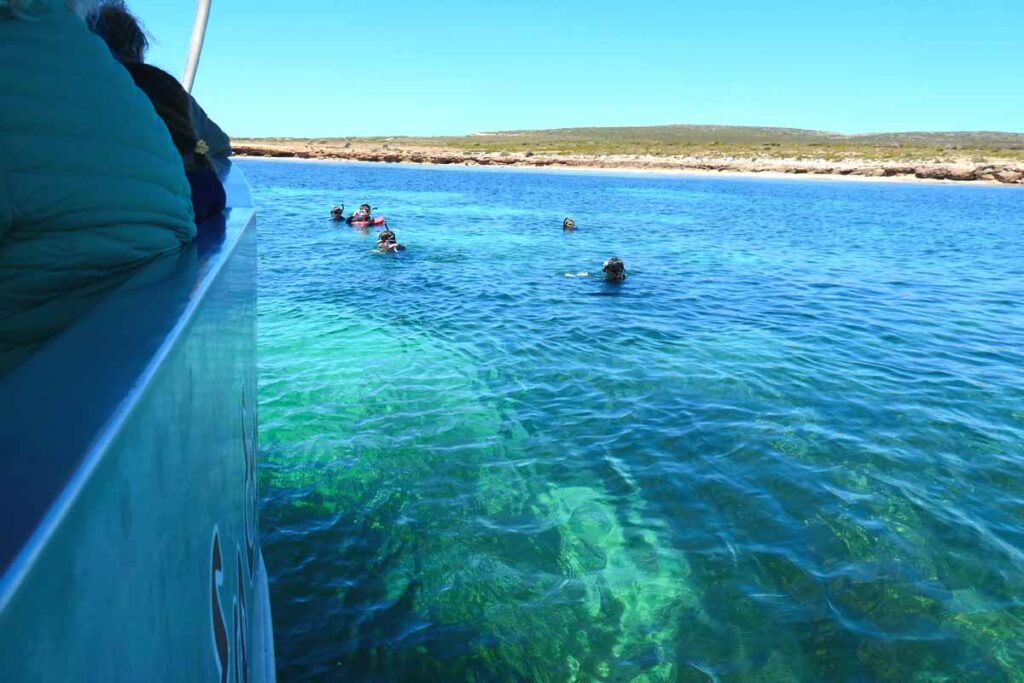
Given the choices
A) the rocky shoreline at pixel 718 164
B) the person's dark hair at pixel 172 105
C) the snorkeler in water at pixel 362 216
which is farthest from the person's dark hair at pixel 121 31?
the rocky shoreline at pixel 718 164

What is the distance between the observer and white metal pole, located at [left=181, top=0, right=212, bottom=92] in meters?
4.14

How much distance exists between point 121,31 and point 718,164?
9322 centimetres

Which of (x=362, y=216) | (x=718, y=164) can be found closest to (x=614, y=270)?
(x=362, y=216)

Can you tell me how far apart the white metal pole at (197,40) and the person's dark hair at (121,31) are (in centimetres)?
166

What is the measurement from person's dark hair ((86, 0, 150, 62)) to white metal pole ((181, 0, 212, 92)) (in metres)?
1.66

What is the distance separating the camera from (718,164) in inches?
3460

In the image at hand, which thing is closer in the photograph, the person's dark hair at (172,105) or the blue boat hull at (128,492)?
the blue boat hull at (128,492)

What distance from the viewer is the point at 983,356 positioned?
1052 cm

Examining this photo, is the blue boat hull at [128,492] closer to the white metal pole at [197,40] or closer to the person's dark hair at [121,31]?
the person's dark hair at [121,31]

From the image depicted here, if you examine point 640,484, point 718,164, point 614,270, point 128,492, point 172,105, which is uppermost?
point 172,105

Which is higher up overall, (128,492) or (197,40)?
(197,40)

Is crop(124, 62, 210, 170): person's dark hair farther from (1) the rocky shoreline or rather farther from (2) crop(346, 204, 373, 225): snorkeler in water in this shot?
(1) the rocky shoreline

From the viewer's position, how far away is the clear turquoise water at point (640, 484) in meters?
4.41

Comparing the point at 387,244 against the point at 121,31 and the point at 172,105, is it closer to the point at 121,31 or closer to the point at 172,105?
the point at 172,105
